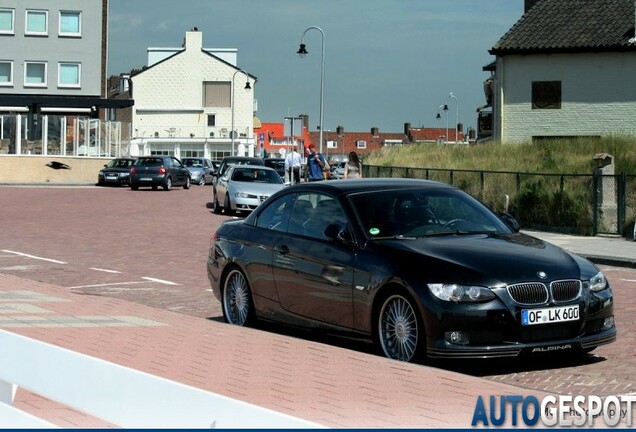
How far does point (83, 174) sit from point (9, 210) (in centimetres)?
2854

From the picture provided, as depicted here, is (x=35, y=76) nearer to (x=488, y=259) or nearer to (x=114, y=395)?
(x=488, y=259)

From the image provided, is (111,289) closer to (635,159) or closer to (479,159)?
(635,159)

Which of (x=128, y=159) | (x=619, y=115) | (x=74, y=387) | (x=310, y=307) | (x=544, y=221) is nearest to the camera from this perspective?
(x=74, y=387)

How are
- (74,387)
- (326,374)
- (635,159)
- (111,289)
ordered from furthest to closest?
1. (635,159)
2. (111,289)
3. (326,374)
4. (74,387)

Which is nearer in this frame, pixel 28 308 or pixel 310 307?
pixel 310 307

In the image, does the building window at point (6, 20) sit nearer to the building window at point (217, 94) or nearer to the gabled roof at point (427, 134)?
the building window at point (217, 94)

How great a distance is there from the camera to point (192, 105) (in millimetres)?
104500

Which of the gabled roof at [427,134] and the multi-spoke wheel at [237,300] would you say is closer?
the multi-spoke wheel at [237,300]

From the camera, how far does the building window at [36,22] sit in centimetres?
7400

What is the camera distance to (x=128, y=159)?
2295 inches

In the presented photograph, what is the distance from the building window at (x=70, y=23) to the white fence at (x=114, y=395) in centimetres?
7177

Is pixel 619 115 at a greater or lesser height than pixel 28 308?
greater

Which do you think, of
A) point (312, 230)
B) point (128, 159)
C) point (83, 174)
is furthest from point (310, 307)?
point (83, 174)

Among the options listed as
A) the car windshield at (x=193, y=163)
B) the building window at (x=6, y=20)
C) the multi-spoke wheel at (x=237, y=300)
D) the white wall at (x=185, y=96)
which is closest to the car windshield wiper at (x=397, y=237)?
the multi-spoke wheel at (x=237, y=300)
